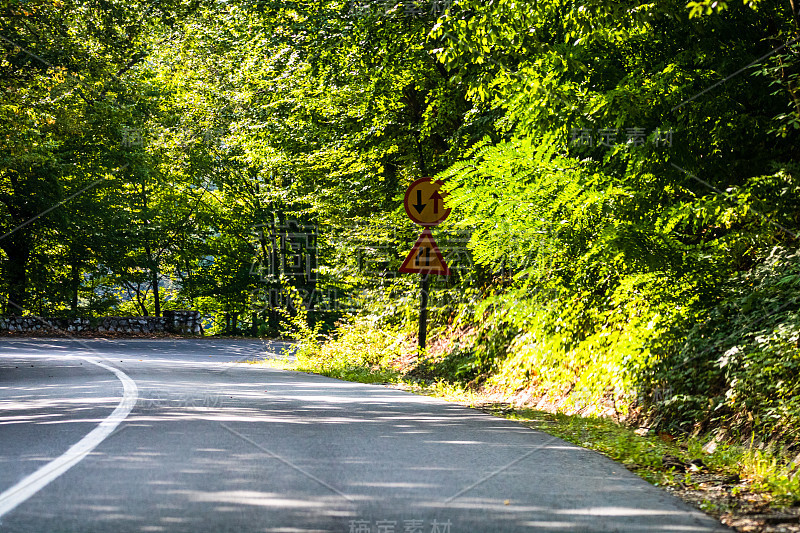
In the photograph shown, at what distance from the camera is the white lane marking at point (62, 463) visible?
5.10 metres

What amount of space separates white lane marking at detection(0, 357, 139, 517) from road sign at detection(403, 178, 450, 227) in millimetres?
7037

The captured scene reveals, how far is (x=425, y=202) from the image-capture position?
623 inches

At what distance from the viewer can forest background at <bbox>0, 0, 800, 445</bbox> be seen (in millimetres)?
9102

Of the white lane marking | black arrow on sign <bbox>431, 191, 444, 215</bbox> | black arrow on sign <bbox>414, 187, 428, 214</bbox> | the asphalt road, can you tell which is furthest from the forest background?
the white lane marking

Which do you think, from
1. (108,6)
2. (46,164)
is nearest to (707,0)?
(108,6)

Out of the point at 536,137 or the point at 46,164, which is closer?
the point at 536,137

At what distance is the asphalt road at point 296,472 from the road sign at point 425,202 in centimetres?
531

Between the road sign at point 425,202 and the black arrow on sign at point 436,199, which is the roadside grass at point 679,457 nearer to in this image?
the road sign at point 425,202

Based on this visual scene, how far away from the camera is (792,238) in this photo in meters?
9.27

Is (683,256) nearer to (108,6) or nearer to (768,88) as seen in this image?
(768,88)

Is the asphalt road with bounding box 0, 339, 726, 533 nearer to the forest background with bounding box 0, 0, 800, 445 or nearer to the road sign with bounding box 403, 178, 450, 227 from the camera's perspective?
the forest background with bounding box 0, 0, 800, 445

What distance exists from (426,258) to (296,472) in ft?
32.7

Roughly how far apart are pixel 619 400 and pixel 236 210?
37.3 metres

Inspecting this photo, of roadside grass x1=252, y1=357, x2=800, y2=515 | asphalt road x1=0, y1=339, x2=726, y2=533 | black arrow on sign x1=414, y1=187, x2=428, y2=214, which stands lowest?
roadside grass x1=252, y1=357, x2=800, y2=515
